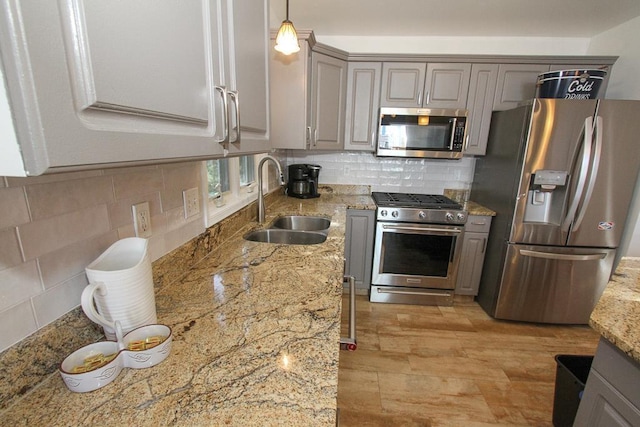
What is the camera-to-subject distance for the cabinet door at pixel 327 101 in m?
2.26

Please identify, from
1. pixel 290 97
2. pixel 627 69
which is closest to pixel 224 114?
pixel 290 97

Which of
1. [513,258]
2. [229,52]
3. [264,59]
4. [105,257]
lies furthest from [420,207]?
[105,257]

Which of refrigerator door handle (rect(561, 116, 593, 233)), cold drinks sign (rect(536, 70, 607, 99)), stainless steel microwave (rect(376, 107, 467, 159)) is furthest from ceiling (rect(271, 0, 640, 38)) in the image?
refrigerator door handle (rect(561, 116, 593, 233))

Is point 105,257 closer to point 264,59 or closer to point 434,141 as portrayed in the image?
point 264,59

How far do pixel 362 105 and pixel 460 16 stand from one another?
0.98m

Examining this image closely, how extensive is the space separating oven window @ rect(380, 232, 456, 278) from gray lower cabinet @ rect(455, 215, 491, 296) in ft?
0.52

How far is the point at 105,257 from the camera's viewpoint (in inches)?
27.3

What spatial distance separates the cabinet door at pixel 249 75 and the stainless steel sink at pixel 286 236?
0.69 metres

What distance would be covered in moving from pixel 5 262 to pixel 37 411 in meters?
0.29

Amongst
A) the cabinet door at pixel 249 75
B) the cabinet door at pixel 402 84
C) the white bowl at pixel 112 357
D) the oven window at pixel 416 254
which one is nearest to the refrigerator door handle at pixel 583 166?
the oven window at pixel 416 254

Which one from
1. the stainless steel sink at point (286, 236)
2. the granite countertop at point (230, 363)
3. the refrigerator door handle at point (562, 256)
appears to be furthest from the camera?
the refrigerator door handle at point (562, 256)

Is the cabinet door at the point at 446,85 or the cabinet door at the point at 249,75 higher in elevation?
the cabinet door at the point at 446,85

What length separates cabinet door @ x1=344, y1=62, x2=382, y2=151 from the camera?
8.19 ft

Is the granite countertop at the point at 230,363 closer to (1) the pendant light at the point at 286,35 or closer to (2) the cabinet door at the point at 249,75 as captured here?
(2) the cabinet door at the point at 249,75
